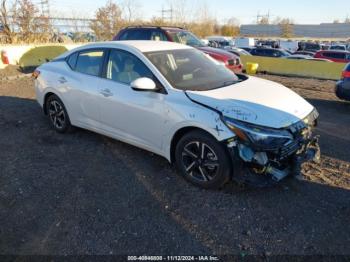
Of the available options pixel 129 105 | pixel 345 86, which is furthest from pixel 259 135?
pixel 345 86

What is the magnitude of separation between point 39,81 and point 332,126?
217 inches

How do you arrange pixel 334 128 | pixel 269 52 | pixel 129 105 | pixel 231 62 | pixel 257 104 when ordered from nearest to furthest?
pixel 257 104
pixel 129 105
pixel 334 128
pixel 231 62
pixel 269 52

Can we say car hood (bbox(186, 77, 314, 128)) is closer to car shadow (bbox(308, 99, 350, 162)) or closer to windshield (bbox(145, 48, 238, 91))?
windshield (bbox(145, 48, 238, 91))

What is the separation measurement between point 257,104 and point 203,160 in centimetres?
88

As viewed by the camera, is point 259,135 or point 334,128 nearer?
point 259,135

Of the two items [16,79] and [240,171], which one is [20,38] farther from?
[240,171]

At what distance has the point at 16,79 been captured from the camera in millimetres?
11133

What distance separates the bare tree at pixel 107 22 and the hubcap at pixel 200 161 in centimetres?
2274

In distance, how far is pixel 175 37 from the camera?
1062 cm

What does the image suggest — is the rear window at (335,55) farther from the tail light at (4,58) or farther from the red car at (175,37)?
the tail light at (4,58)

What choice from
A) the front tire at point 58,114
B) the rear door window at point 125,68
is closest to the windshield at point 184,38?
the front tire at point 58,114

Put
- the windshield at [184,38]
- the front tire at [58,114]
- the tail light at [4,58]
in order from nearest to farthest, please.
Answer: the front tire at [58,114], the windshield at [184,38], the tail light at [4,58]

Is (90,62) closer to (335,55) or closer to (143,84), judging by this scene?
(143,84)

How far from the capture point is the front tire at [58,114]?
550 centimetres
